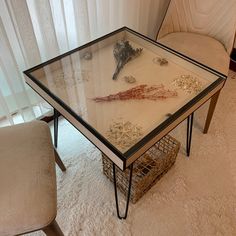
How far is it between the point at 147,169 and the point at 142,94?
1.39 ft

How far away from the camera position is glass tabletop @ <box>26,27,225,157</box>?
985 millimetres

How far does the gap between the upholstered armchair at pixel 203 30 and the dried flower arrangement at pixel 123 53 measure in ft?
1.33

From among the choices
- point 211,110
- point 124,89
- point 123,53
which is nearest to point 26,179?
point 124,89

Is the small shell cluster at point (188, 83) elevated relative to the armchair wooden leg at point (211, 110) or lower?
elevated

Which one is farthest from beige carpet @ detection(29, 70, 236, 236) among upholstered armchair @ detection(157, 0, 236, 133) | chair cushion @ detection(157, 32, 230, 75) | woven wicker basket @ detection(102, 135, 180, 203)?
chair cushion @ detection(157, 32, 230, 75)

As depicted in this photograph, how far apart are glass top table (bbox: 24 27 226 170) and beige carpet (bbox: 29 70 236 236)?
53cm

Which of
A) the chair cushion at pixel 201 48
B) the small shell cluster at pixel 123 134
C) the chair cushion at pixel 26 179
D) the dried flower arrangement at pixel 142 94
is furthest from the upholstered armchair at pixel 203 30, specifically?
the chair cushion at pixel 26 179

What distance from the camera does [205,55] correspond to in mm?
1545

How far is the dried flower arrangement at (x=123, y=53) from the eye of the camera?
49.8 inches

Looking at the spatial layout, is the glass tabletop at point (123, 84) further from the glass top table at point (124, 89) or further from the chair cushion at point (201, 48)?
the chair cushion at point (201, 48)

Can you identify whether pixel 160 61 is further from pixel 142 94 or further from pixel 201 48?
pixel 201 48

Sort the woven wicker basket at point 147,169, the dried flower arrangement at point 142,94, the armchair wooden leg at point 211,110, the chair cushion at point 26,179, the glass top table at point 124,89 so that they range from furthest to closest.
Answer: the armchair wooden leg at point 211,110 < the woven wicker basket at point 147,169 < the dried flower arrangement at point 142,94 < the glass top table at point 124,89 < the chair cushion at point 26,179

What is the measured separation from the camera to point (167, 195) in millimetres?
1376

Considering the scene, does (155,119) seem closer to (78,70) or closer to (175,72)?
(175,72)
